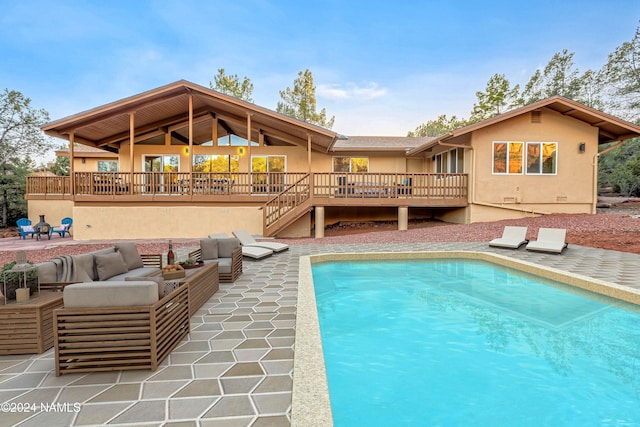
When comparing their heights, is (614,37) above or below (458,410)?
above

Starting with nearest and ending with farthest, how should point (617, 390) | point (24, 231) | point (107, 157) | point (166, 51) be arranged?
1. point (617, 390)
2. point (24, 231)
3. point (107, 157)
4. point (166, 51)

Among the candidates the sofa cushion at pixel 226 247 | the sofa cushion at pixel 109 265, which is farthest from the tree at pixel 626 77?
the sofa cushion at pixel 109 265

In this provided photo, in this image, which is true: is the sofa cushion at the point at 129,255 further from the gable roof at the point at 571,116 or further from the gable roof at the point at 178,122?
the gable roof at the point at 571,116

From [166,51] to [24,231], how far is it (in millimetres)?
17011

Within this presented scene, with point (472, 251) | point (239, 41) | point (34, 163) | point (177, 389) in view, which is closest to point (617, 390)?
point (177, 389)

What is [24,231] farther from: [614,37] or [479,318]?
[614,37]

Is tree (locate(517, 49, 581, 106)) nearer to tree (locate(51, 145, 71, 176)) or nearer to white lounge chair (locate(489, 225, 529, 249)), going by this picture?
white lounge chair (locate(489, 225, 529, 249))

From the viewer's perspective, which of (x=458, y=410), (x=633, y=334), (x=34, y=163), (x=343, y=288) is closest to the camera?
(x=458, y=410)

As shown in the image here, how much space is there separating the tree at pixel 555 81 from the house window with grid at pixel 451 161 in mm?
22127

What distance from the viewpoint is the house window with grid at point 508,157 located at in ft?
48.0

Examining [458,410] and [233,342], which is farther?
[233,342]

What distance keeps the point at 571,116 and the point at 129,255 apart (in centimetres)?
1732

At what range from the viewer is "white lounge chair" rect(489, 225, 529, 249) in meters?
9.77

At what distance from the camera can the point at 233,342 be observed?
3.75 m
